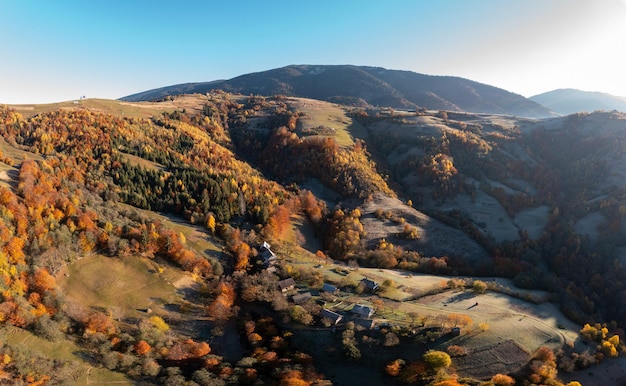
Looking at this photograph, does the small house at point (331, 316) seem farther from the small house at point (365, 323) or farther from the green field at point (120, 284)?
the green field at point (120, 284)

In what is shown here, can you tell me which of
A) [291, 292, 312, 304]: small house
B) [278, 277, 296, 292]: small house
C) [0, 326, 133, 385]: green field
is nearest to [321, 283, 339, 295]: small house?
[291, 292, 312, 304]: small house

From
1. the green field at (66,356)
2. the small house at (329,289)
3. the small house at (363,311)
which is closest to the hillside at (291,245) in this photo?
the green field at (66,356)

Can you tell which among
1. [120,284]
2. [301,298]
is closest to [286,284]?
[301,298]

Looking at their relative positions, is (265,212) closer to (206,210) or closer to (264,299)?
(206,210)

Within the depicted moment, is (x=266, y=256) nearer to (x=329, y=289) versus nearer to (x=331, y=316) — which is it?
(x=329, y=289)

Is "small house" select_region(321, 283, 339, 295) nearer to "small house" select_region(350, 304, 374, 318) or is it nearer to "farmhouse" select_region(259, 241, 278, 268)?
"small house" select_region(350, 304, 374, 318)

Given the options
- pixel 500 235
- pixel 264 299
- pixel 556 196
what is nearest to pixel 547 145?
pixel 556 196
